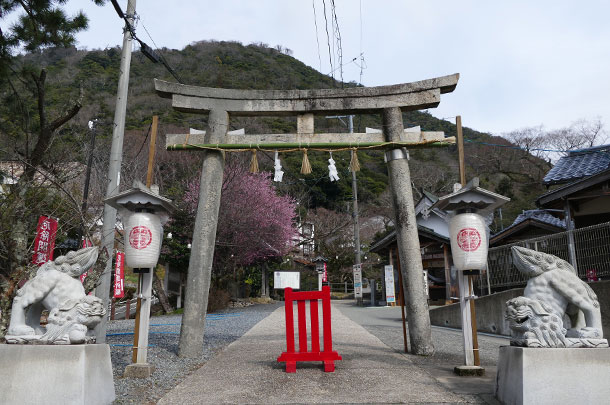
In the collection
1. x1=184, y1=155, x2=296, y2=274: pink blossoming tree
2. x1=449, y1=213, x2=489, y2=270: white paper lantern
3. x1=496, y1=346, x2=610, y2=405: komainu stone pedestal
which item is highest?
x1=184, y1=155, x2=296, y2=274: pink blossoming tree

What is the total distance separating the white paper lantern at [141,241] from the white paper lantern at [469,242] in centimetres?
411

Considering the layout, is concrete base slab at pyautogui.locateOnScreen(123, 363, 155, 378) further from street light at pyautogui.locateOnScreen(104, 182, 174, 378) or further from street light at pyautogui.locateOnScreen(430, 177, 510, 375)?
street light at pyautogui.locateOnScreen(430, 177, 510, 375)

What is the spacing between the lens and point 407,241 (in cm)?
675

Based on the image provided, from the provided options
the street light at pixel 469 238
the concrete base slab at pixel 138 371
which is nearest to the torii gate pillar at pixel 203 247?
the concrete base slab at pixel 138 371

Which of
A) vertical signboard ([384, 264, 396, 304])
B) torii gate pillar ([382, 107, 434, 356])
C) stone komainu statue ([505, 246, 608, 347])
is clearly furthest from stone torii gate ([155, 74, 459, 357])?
vertical signboard ([384, 264, 396, 304])

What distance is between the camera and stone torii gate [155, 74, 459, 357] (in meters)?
6.55

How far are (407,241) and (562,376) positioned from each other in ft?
11.2

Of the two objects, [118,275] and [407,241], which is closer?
[407,241]

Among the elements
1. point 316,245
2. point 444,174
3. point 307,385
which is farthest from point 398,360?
point 444,174

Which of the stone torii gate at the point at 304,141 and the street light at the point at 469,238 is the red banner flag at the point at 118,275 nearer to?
the stone torii gate at the point at 304,141

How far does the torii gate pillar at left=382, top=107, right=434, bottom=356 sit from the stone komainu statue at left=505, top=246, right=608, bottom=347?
8.54 ft

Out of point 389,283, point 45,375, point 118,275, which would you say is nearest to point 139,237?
point 45,375

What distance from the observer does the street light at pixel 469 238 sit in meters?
5.36

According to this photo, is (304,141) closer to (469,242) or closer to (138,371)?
(469,242)
